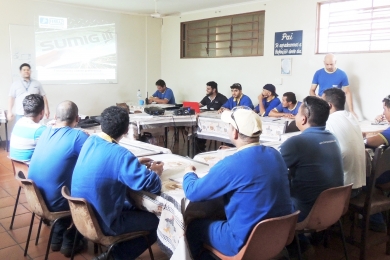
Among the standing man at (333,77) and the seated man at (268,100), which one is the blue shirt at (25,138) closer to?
the seated man at (268,100)

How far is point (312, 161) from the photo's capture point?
2039 mm

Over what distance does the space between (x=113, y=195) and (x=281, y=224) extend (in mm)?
858

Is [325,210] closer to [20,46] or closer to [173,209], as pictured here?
[173,209]

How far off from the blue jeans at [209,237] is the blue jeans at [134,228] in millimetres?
249

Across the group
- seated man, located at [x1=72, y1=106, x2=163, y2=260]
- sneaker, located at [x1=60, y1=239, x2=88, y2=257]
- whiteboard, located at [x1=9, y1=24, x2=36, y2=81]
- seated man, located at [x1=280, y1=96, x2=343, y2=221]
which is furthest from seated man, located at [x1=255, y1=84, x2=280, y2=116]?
whiteboard, located at [x1=9, y1=24, x2=36, y2=81]

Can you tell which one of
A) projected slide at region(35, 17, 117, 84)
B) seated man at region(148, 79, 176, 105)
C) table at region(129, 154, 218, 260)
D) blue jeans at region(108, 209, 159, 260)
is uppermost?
projected slide at region(35, 17, 117, 84)

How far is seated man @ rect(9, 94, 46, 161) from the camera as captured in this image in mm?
2748

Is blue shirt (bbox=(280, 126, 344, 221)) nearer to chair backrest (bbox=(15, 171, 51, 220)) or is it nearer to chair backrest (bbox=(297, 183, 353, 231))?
chair backrest (bbox=(297, 183, 353, 231))

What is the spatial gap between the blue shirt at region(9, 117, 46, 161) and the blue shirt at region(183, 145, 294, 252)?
1626 mm

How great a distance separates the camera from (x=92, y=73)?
728 cm

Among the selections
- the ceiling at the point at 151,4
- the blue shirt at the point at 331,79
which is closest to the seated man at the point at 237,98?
the blue shirt at the point at 331,79

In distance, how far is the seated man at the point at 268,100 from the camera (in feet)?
17.3

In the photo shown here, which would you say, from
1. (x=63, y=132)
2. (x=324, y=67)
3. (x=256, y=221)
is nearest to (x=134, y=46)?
(x=324, y=67)

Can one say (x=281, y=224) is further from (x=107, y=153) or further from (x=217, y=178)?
(x=107, y=153)
